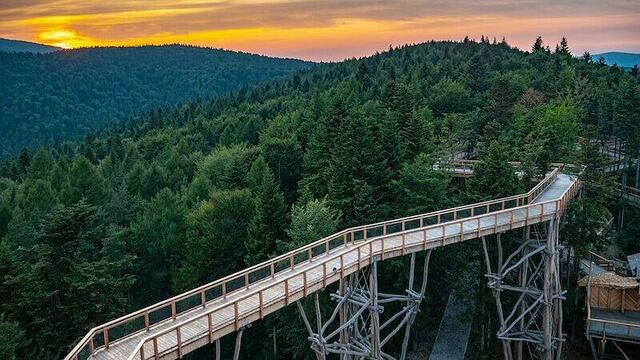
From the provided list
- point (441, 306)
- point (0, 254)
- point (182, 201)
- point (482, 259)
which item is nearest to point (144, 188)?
point (182, 201)

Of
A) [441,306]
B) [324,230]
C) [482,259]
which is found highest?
[324,230]

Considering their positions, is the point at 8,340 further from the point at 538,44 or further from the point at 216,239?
the point at 538,44

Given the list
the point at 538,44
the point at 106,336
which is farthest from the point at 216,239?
the point at 538,44

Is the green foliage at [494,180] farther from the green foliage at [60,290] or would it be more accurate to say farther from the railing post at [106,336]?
the railing post at [106,336]

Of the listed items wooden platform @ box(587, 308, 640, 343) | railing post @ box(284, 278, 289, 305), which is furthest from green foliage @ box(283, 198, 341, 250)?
wooden platform @ box(587, 308, 640, 343)

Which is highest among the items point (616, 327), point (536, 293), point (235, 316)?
point (235, 316)

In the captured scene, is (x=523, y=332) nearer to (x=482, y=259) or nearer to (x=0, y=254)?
(x=482, y=259)

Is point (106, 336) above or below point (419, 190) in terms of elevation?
below

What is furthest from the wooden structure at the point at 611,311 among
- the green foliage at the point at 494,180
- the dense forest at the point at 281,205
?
the green foliage at the point at 494,180
